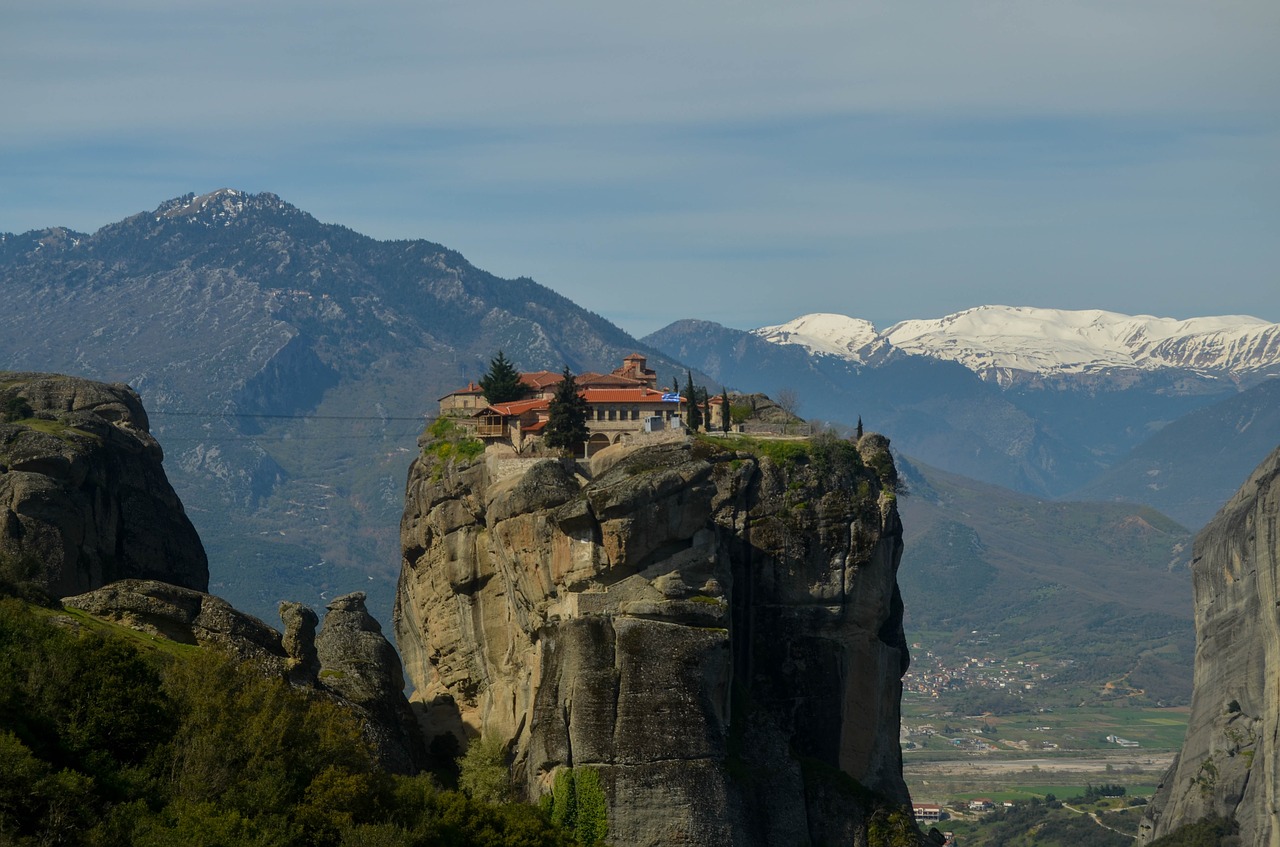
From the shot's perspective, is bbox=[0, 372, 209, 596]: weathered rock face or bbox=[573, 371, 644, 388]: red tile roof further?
bbox=[573, 371, 644, 388]: red tile roof

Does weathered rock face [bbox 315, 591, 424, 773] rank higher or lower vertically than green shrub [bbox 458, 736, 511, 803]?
higher

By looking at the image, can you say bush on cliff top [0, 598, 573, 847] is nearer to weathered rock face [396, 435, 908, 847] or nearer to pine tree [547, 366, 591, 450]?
weathered rock face [396, 435, 908, 847]

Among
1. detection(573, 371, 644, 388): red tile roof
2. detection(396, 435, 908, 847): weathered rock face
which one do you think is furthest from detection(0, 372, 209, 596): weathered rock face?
detection(573, 371, 644, 388): red tile roof

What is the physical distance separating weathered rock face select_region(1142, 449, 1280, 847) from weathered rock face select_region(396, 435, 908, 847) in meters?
58.8

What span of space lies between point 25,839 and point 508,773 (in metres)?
35.2

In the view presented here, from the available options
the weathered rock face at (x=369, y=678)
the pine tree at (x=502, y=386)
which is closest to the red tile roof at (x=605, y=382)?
the pine tree at (x=502, y=386)

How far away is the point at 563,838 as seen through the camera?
230ft

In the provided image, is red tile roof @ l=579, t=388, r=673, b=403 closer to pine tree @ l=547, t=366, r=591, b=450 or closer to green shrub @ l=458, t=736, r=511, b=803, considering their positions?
pine tree @ l=547, t=366, r=591, b=450

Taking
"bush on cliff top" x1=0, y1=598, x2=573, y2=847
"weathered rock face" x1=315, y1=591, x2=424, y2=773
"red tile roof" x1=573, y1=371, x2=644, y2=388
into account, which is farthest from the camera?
"red tile roof" x1=573, y1=371, x2=644, y2=388

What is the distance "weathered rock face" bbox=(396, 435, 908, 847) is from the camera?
249ft

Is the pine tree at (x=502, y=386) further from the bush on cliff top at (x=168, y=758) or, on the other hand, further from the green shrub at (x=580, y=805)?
the bush on cliff top at (x=168, y=758)

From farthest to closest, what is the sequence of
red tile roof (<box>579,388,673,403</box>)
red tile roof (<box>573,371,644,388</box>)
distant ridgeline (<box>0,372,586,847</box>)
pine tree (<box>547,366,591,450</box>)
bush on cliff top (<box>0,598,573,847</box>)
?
1. red tile roof (<box>573,371,644,388</box>)
2. red tile roof (<box>579,388,673,403</box>)
3. pine tree (<box>547,366,591,450</box>)
4. distant ridgeline (<box>0,372,586,847</box>)
5. bush on cliff top (<box>0,598,573,847</box>)

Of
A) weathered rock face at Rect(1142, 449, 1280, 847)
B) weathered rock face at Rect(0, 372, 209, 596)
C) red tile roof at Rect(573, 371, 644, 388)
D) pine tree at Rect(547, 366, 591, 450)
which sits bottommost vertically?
weathered rock face at Rect(1142, 449, 1280, 847)

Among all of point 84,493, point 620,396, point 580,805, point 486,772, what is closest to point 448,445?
point 620,396
